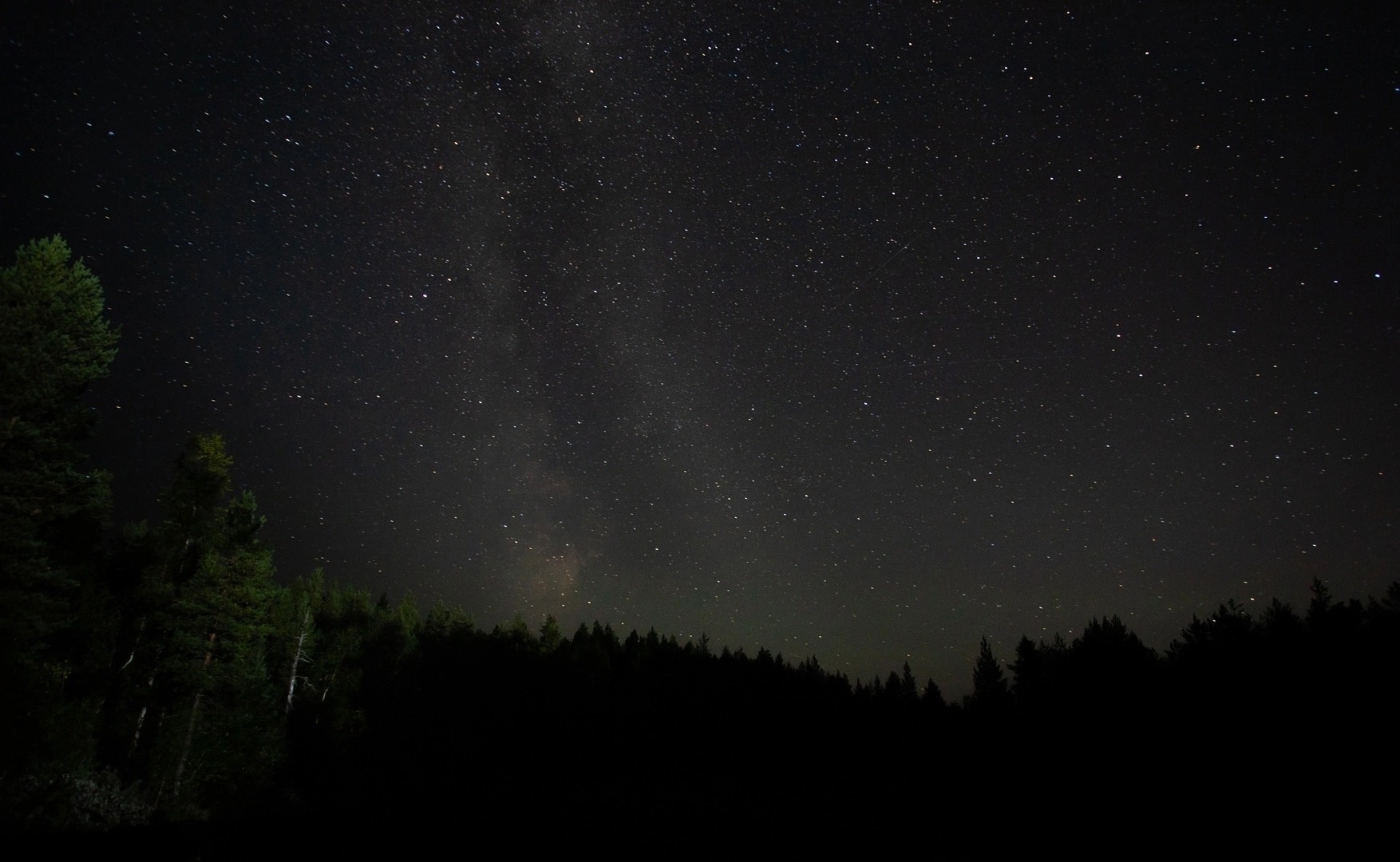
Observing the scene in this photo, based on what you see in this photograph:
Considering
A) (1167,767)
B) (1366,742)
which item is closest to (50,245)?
(1366,742)

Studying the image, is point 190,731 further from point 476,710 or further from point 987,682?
point 987,682

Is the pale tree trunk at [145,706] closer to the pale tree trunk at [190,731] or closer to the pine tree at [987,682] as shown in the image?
the pale tree trunk at [190,731]

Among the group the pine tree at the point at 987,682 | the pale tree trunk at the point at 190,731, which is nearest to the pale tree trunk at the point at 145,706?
the pale tree trunk at the point at 190,731

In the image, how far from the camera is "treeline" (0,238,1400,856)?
37.3ft

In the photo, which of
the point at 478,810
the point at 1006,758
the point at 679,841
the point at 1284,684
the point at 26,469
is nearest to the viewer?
the point at 26,469

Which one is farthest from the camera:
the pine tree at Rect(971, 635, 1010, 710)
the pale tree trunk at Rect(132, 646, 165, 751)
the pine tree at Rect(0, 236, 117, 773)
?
the pine tree at Rect(971, 635, 1010, 710)

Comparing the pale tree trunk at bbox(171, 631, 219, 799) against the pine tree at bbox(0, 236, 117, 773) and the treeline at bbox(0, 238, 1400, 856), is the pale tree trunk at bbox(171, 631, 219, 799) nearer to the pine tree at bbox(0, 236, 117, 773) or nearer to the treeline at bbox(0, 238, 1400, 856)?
the treeline at bbox(0, 238, 1400, 856)

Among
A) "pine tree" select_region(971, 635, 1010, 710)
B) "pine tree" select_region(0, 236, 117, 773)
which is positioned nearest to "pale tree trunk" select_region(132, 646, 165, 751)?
"pine tree" select_region(0, 236, 117, 773)

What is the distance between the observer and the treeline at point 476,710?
1138cm

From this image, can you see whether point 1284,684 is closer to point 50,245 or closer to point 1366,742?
point 1366,742

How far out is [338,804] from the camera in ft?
87.4

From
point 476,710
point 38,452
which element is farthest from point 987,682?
point 38,452

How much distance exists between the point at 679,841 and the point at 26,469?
17696mm

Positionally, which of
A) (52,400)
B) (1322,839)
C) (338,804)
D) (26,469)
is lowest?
(338,804)
